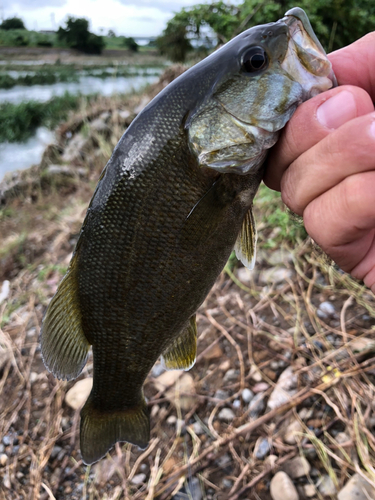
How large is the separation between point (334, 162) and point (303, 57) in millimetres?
336

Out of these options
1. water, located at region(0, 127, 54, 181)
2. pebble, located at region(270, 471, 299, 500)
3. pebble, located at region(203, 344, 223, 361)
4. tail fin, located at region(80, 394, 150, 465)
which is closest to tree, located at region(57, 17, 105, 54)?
water, located at region(0, 127, 54, 181)

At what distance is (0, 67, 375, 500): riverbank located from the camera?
6.89 ft

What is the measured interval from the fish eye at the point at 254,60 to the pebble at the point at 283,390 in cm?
190

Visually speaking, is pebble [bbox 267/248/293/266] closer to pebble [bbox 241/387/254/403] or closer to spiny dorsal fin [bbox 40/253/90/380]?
pebble [bbox 241/387/254/403]

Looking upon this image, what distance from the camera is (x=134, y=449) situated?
8.21 feet

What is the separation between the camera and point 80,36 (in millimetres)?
38156

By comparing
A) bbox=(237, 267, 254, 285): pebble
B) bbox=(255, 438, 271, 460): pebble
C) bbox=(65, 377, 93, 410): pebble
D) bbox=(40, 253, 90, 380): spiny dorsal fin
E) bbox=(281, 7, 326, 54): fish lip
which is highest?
Answer: bbox=(281, 7, 326, 54): fish lip

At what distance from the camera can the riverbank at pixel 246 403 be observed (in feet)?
6.89

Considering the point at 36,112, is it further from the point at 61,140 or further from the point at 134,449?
the point at 134,449

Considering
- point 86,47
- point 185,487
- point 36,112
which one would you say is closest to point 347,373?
point 185,487

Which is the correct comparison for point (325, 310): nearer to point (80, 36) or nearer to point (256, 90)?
point (256, 90)

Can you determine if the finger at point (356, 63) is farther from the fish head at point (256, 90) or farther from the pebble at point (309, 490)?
the pebble at point (309, 490)

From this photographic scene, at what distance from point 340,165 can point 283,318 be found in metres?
1.91

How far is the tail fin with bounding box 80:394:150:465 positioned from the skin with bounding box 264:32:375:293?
1.14m
